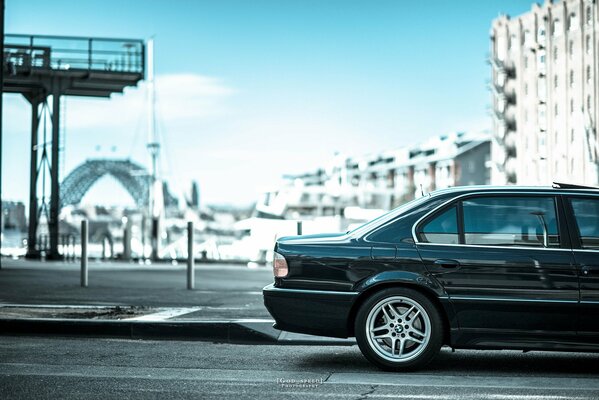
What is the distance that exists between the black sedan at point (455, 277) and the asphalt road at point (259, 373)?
1.02 ft

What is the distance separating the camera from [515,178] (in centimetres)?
8725

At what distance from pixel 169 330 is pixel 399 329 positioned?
9.66 feet

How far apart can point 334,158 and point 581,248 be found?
496ft

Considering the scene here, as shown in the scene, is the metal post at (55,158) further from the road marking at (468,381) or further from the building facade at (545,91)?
the building facade at (545,91)

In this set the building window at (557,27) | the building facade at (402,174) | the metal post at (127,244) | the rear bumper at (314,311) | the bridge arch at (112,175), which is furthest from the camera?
the bridge arch at (112,175)

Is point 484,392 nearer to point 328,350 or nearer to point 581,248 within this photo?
point 581,248

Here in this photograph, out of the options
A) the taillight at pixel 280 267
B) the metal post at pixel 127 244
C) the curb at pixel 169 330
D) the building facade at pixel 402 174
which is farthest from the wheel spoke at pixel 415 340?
the building facade at pixel 402 174

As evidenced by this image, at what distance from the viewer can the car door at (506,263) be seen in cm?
736

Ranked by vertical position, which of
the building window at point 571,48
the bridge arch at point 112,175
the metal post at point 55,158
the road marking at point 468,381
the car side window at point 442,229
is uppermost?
the building window at point 571,48

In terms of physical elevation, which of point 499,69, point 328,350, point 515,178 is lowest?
point 328,350

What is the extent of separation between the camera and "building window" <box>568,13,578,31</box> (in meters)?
80.1

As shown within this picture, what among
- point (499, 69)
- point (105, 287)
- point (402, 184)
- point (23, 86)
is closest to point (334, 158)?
point (402, 184)

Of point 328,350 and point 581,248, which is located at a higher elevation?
point 581,248

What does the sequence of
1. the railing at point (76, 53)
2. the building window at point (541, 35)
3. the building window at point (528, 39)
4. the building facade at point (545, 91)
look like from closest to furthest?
1. the railing at point (76, 53)
2. the building facade at point (545, 91)
3. the building window at point (541, 35)
4. the building window at point (528, 39)
